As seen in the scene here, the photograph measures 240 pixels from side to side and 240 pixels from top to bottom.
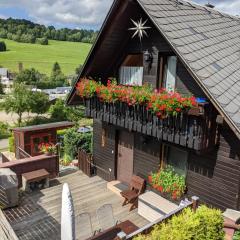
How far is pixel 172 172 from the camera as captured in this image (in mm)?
9781

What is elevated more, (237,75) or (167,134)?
(237,75)

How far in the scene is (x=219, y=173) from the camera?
8367mm

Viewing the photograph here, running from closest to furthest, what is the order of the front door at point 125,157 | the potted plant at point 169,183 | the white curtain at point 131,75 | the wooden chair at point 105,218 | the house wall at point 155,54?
the wooden chair at point 105,218 < the house wall at point 155,54 < the potted plant at point 169,183 < the white curtain at point 131,75 < the front door at point 125,157

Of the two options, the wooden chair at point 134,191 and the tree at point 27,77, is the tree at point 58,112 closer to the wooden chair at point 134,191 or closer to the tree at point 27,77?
the wooden chair at point 134,191

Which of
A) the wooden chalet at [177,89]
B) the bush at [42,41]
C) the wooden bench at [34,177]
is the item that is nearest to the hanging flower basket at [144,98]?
the wooden chalet at [177,89]

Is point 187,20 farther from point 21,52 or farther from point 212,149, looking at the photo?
point 21,52

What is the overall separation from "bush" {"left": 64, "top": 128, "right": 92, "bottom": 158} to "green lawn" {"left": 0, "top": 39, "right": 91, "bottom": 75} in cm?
7761

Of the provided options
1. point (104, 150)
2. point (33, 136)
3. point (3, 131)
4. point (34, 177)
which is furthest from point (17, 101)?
point (34, 177)

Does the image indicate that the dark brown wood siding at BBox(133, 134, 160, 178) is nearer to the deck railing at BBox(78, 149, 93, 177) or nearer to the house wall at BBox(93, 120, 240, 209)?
the house wall at BBox(93, 120, 240, 209)

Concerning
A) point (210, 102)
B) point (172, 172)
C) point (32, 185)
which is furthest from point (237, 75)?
point (32, 185)

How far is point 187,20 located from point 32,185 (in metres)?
8.77

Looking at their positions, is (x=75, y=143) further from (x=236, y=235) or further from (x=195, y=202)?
(x=236, y=235)

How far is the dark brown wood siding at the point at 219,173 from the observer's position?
7973mm

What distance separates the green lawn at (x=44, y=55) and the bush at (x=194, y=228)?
88.4 metres
